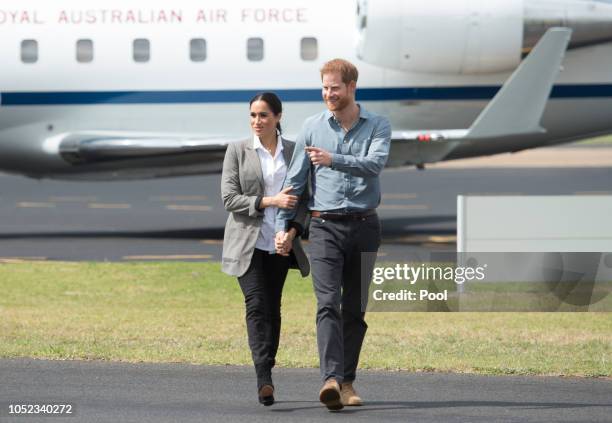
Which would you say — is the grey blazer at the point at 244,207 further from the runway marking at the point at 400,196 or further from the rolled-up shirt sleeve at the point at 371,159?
the runway marking at the point at 400,196

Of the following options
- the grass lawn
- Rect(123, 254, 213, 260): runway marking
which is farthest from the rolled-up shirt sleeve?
Rect(123, 254, 213, 260): runway marking

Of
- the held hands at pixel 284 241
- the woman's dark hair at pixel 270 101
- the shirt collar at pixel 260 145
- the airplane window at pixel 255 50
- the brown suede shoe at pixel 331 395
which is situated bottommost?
the airplane window at pixel 255 50

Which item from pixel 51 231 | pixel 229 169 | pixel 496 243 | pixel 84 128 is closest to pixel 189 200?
pixel 51 231

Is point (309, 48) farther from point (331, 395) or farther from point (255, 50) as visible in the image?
point (331, 395)

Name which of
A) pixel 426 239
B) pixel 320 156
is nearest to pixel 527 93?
pixel 426 239

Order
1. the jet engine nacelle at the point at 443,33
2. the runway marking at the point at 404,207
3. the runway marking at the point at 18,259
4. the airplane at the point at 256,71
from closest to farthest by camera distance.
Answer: the runway marking at the point at 18,259 → the jet engine nacelle at the point at 443,33 → the airplane at the point at 256,71 → the runway marking at the point at 404,207

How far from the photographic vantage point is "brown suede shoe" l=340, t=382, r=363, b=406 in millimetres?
8430

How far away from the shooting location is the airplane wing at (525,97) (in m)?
18.5

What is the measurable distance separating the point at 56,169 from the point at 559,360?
1176 centimetres

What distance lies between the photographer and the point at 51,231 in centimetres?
2169

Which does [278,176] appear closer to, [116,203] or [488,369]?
[488,369]

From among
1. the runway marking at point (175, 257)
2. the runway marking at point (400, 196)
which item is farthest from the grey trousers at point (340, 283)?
the runway marking at point (400, 196)

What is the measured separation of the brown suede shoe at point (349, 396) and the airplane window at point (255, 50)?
11470 mm

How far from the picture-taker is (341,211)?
8391 mm
